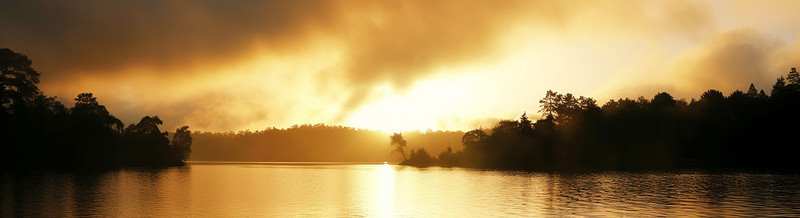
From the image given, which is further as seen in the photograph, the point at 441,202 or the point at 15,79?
the point at 15,79

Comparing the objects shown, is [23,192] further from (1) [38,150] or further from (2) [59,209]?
(1) [38,150]

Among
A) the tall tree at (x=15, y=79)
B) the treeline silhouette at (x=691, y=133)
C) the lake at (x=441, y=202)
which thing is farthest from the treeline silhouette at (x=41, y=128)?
the treeline silhouette at (x=691, y=133)

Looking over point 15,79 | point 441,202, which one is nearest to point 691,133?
point 441,202

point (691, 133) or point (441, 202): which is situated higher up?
point (691, 133)

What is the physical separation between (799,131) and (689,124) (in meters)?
31.0

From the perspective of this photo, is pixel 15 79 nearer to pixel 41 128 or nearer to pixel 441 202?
pixel 41 128

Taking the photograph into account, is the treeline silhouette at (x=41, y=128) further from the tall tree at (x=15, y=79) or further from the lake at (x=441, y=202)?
the lake at (x=441, y=202)

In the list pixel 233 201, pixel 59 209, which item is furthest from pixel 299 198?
pixel 59 209

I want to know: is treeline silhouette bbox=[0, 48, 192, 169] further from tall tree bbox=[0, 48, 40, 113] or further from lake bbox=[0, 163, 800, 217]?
lake bbox=[0, 163, 800, 217]

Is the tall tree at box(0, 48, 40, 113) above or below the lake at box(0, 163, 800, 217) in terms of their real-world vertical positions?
above

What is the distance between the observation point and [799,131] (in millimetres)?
163375

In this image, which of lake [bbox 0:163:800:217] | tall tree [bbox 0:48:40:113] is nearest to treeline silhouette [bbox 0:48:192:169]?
tall tree [bbox 0:48:40:113]

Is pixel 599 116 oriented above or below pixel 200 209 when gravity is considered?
above

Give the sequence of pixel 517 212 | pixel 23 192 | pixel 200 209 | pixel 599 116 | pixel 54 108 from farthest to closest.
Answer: pixel 599 116, pixel 54 108, pixel 23 192, pixel 200 209, pixel 517 212
